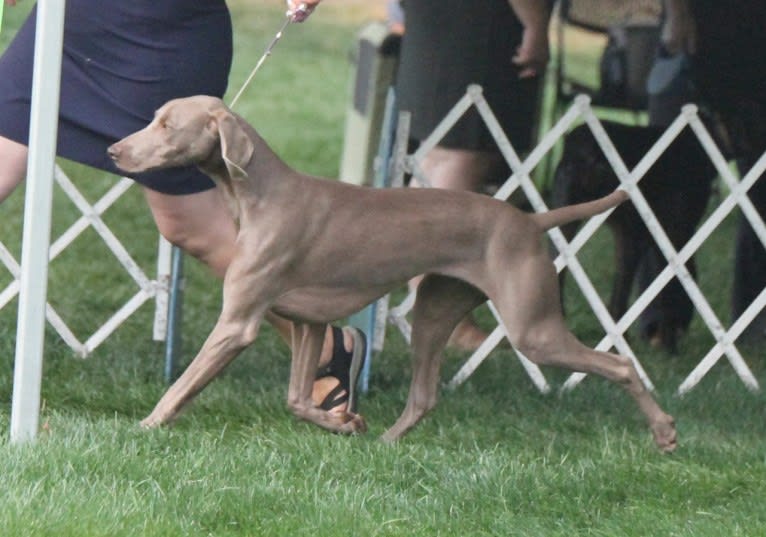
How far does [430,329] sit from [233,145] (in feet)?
3.05

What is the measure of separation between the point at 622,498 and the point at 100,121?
1650 mm

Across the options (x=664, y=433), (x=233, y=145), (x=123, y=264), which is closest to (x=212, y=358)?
(x=233, y=145)

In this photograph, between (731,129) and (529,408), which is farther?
(731,129)

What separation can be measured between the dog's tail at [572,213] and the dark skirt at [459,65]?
1.81 metres

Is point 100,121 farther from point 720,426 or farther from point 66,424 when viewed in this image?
point 720,426

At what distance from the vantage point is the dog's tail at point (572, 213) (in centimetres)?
438

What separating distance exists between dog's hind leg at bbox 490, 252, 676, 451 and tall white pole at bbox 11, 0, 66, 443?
3.99 feet

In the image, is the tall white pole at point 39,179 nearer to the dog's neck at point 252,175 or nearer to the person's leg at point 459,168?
the dog's neck at point 252,175

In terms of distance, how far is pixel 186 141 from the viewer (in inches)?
155

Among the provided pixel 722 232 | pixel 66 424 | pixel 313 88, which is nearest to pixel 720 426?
pixel 66 424

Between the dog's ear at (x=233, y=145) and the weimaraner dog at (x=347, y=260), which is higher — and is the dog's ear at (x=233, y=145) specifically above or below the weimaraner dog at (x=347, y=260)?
above

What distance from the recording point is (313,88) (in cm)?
1417

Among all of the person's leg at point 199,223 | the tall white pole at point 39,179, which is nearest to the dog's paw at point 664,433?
the person's leg at point 199,223

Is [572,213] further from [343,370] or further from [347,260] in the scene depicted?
[343,370]
